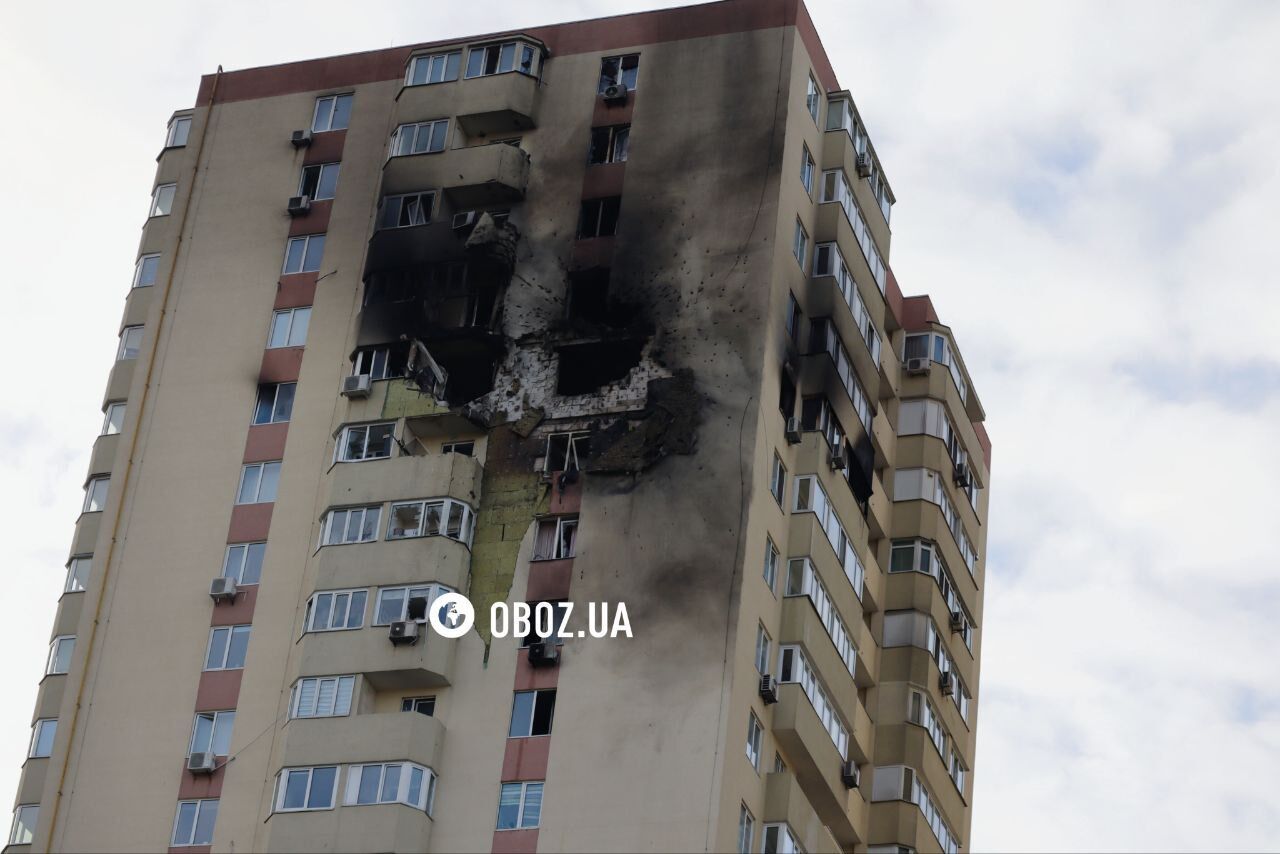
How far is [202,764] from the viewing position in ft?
210

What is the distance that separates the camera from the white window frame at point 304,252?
72.6m

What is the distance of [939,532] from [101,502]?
2513 cm

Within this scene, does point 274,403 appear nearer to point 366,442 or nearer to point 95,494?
point 366,442

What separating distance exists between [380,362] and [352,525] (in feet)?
18.2

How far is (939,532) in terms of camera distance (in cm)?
7675

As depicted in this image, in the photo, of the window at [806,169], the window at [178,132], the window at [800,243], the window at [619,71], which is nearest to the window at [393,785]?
the window at [800,243]

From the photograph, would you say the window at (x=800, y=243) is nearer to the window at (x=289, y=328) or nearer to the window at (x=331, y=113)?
the window at (x=289, y=328)

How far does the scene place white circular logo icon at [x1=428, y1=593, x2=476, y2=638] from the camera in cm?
6431

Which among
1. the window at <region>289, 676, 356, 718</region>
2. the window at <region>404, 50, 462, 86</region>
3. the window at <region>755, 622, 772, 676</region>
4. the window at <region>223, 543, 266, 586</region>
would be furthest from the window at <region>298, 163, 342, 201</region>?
the window at <region>755, 622, 772, 676</region>

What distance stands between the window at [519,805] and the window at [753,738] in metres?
5.31

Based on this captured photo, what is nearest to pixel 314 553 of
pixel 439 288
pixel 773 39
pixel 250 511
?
pixel 250 511

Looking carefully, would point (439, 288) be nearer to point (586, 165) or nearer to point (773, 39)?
point (586, 165)

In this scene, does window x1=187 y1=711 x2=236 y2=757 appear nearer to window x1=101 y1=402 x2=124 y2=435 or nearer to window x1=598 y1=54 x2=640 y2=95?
window x1=101 y1=402 x2=124 y2=435

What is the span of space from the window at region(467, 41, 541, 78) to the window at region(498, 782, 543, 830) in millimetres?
22703
